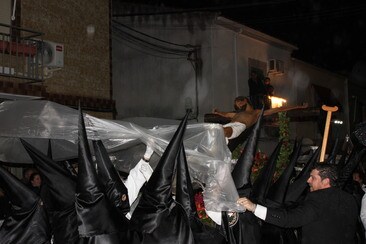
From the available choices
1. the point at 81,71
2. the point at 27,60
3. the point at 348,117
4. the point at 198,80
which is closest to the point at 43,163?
the point at 27,60

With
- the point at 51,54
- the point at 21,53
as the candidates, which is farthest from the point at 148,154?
the point at 21,53

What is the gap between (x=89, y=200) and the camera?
473 cm

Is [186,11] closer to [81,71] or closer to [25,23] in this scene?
[81,71]

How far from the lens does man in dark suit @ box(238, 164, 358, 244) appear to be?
5.15 meters

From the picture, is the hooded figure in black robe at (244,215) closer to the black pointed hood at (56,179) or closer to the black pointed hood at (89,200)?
the black pointed hood at (89,200)

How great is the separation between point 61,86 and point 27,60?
3.68 ft

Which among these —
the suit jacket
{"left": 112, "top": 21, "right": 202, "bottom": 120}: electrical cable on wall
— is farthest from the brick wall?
the suit jacket

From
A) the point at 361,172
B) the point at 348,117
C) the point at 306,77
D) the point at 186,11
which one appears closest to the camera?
the point at 361,172

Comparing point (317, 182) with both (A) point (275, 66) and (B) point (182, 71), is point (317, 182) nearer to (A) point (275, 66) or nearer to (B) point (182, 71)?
(B) point (182, 71)

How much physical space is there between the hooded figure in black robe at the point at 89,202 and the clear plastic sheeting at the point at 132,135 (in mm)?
1048

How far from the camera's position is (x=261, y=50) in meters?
20.4

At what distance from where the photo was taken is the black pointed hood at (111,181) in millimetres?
5535

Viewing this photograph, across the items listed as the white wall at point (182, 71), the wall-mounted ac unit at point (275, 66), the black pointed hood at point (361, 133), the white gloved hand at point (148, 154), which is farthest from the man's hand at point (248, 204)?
the wall-mounted ac unit at point (275, 66)

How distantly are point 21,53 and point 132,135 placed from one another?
6422mm
